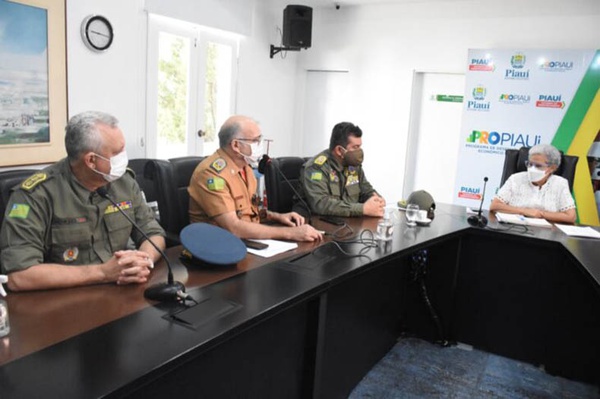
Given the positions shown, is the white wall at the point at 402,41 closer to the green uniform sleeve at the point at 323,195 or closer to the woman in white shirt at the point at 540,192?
the woman in white shirt at the point at 540,192

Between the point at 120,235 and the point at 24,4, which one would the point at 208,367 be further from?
the point at 24,4

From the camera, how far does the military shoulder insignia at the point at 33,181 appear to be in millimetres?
1519

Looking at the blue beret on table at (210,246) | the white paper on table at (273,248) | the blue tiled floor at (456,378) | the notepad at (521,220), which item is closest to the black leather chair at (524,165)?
the notepad at (521,220)

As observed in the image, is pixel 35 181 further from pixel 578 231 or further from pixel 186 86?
pixel 186 86

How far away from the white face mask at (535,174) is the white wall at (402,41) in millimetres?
2256

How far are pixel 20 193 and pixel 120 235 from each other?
0.36 meters

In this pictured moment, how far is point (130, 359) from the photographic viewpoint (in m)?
1.03

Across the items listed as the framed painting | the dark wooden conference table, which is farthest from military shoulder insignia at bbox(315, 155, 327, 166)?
the framed painting

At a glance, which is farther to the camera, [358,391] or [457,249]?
[457,249]

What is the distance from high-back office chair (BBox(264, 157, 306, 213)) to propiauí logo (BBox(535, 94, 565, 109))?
2869 mm

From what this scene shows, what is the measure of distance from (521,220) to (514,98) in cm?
222

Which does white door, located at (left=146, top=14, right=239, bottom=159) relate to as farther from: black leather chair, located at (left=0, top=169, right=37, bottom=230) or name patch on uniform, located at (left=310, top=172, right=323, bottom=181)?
black leather chair, located at (left=0, top=169, right=37, bottom=230)

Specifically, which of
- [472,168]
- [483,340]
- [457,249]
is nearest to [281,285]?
[457,249]

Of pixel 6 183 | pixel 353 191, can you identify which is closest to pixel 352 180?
pixel 353 191
